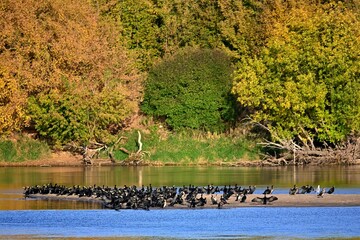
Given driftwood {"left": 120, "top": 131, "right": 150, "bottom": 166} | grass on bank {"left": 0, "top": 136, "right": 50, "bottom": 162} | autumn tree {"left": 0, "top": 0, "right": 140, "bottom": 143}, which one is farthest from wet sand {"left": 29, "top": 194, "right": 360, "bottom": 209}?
grass on bank {"left": 0, "top": 136, "right": 50, "bottom": 162}

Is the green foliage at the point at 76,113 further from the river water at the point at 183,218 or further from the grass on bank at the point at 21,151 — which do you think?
the river water at the point at 183,218

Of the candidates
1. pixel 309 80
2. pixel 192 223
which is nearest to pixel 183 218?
pixel 192 223

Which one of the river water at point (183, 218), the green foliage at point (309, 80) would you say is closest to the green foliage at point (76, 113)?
the green foliage at point (309, 80)

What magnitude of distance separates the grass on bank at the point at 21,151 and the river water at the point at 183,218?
13799 mm

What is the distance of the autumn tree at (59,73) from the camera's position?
3127 inches

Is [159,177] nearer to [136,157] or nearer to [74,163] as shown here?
[136,157]

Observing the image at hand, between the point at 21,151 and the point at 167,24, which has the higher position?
the point at 167,24

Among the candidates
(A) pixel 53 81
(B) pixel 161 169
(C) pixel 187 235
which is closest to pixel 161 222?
(C) pixel 187 235

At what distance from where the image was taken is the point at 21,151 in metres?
81.4

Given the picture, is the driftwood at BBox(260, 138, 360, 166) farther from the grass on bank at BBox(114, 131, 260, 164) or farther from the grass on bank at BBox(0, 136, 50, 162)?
the grass on bank at BBox(0, 136, 50, 162)

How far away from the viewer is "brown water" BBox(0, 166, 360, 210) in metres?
58.7

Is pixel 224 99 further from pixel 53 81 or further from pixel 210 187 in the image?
pixel 210 187

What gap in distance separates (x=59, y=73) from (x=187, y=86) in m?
9.16

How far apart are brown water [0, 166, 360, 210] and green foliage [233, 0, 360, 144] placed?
11.1ft
